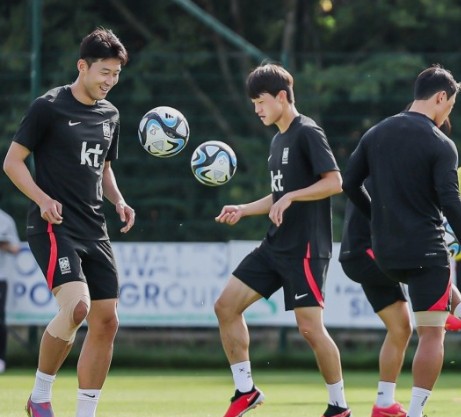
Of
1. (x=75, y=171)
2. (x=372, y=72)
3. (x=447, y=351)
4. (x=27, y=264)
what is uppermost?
(x=372, y=72)

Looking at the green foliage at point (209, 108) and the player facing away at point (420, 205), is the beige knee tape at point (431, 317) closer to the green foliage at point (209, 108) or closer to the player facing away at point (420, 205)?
the player facing away at point (420, 205)

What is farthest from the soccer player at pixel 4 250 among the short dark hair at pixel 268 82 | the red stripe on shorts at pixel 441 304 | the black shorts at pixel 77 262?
the red stripe on shorts at pixel 441 304

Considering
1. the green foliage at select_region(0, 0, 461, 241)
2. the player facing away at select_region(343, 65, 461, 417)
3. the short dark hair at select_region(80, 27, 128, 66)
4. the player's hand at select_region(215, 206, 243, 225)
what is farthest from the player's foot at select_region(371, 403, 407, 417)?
the green foliage at select_region(0, 0, 461, 241)

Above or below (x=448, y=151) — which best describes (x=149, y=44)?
above

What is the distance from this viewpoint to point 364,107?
1541 centimetres

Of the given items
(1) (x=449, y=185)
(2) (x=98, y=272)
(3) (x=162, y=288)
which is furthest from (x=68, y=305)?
(3) (x=162, y=288)

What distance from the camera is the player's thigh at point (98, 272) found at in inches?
313

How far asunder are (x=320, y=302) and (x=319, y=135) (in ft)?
3.50

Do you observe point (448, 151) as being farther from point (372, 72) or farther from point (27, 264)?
point (372, 72)

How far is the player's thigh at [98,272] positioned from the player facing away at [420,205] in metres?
1.61

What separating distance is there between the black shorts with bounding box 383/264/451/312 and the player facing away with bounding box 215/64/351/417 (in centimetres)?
84

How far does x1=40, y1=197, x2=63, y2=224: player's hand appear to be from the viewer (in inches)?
301

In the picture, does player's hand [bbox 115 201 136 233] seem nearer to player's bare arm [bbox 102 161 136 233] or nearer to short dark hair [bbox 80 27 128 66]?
player's bare arm [bbox 102 161 136 233]

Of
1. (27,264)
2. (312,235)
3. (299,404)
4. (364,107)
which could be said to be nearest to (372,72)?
(364,107)
